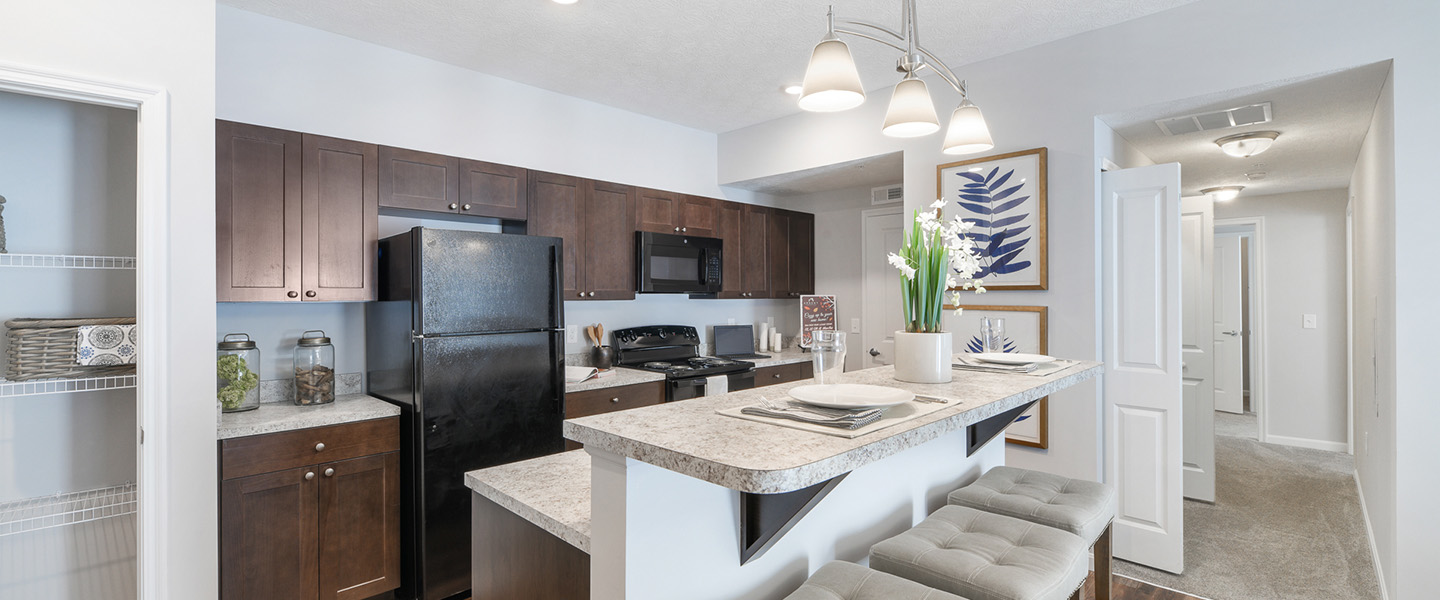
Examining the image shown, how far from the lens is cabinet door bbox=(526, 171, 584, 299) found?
3408mm

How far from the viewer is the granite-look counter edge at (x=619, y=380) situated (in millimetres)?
3242

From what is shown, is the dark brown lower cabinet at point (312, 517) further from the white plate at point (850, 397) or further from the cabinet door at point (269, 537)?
the white plate at point (850, 397)

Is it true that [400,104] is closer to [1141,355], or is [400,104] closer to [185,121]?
[185,121]

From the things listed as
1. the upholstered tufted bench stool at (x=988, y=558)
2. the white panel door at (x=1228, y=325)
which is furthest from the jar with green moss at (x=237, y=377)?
the white panel door at (x=1228, y=325)

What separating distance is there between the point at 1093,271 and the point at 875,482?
176 centimetres

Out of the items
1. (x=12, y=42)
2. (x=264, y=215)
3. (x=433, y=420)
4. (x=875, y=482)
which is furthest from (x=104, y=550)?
(x=875, y=482)

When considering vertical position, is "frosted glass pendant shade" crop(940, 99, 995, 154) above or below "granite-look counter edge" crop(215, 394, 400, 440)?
above

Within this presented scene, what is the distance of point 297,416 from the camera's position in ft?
7.86

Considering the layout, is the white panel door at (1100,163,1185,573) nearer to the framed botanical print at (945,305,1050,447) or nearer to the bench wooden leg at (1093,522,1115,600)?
the framed botanical print at (945,305,1050,447)

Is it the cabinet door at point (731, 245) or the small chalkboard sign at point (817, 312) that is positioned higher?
the cabinet door at point (731, 245)

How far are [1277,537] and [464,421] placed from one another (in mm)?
4094

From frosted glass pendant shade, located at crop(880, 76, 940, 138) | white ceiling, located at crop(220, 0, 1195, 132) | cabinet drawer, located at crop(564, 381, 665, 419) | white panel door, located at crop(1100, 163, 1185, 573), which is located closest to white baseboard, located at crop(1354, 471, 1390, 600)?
white panel door, located at crop(1100, 163, 1185, 573)

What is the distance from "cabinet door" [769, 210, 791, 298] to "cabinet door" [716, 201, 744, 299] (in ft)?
1.10

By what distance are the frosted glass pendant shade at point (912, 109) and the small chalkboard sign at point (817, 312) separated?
3272 millimetres
